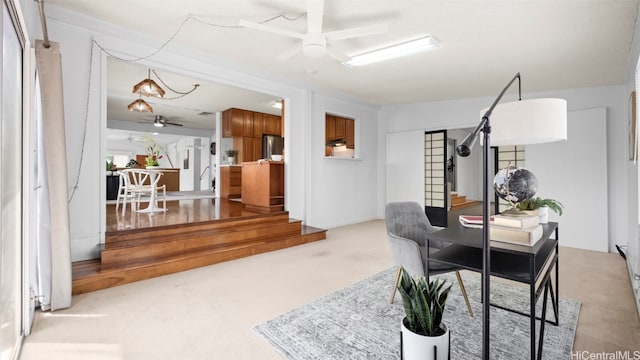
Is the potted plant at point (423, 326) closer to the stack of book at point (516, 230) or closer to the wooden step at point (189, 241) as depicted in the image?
the stack of book at point (516, 230)

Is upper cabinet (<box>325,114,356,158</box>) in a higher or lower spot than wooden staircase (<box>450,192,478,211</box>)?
higher

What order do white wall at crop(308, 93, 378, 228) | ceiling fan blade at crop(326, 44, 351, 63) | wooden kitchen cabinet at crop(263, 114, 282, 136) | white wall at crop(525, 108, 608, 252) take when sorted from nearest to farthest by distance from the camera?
ceiling fan blade at crop(326, 44, 351, 63) → white wall at crop(525, 108, 608, 252) → white wall at crop(308, 93, 378, 228) → wooden kitchen cabinet at crop(263, 114, 282, 136)

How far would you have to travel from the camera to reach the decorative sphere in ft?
6.15

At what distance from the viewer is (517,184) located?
6.16 ft

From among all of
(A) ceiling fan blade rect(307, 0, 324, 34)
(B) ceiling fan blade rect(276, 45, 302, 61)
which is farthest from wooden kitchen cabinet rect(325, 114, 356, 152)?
(A) ceiling fan blade rect(307, 0, 324, 34)

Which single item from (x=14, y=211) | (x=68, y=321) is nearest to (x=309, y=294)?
(x=68, y=321)

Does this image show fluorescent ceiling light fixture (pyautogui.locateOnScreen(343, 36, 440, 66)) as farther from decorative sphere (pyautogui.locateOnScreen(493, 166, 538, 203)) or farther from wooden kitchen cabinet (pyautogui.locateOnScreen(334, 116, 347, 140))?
wooden kitchen cabinet (pyautogui.locateOnScreen(334, 116, 347, 140))

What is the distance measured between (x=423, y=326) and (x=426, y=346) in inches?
3.3

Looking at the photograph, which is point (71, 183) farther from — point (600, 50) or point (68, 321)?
point (600, 50)

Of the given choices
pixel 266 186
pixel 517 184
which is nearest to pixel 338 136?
pixel 266 186

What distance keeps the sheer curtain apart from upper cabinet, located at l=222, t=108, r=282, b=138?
5.05m

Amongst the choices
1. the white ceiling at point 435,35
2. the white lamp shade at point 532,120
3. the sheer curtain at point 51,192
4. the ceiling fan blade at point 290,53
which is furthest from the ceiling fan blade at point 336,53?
the sheer curtain at point 51,192

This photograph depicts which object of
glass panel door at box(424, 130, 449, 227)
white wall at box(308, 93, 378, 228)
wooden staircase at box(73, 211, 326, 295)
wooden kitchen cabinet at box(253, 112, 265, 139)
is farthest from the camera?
wooden kitchen cabinet at box(253, 112, 265, 139)

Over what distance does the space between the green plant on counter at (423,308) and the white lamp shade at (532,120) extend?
89 cm
